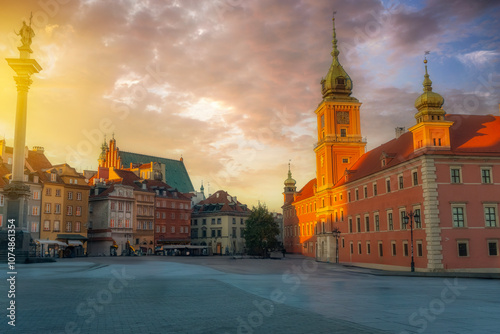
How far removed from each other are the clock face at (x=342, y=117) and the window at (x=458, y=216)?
30315mm

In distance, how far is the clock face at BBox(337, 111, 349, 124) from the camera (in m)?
68.8

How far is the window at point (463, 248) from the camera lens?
39875 millimetres

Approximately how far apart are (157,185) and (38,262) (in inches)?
2273

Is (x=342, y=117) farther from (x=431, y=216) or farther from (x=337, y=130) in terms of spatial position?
(x=431, y=216)

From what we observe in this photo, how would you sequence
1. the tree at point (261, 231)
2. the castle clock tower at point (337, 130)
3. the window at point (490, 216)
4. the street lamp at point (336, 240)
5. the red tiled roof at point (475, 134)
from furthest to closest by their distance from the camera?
1. the tree at point (261, 231)
2. the castle clock tower at point (337, 130)
3. the street lamp at point (336, 240)
4. the red tiled roof at point (475, 134)
5. the window at point (490, 216)

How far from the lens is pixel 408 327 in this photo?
38.1 feet

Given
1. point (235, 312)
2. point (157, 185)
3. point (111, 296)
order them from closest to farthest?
point (235, 312)
point (111, 296)
point (157, 185)

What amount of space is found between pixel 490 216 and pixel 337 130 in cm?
3059

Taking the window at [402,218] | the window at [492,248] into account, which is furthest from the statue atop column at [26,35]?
the window at [492,248]

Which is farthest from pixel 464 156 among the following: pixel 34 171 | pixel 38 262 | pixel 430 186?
pixel 34 171

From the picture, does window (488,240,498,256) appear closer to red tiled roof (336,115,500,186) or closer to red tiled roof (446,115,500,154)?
red tiled roof (336,115,500,186)

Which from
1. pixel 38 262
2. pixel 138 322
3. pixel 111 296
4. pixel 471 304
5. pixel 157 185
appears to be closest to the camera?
pixel 138 322

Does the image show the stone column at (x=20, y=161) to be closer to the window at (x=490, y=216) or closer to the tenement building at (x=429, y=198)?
the tenement building at (x=429, y=198)

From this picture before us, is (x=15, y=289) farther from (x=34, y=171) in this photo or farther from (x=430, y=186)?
(x=34, y=171)
